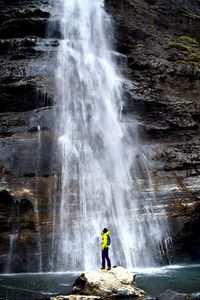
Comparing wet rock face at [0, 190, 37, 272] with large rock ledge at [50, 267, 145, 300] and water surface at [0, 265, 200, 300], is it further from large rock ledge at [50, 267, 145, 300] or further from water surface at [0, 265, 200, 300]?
large rock ledge at [50, 267, 145, 300]

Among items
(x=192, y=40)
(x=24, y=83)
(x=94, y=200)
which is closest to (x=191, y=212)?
(x=94, y=200)

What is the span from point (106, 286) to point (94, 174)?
35.2 ft

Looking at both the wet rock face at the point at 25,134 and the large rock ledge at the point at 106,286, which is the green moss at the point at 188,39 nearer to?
the wet rock face at the point at 25,134

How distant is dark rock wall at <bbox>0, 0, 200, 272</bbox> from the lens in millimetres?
21969

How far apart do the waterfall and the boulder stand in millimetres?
6058

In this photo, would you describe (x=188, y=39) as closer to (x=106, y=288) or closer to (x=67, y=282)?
(x=67, y=282)

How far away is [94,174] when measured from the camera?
24344 millimetres

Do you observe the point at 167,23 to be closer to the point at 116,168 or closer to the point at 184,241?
the point at 116,168

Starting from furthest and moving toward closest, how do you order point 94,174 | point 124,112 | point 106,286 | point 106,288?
point 124,112
point 94,174
point 106,286
point 106,288

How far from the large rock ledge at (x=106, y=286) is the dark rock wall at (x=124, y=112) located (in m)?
6.61

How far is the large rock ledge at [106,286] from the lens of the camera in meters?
13.7

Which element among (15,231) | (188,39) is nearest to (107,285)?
(15,231)

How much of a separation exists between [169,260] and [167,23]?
25.7 meters

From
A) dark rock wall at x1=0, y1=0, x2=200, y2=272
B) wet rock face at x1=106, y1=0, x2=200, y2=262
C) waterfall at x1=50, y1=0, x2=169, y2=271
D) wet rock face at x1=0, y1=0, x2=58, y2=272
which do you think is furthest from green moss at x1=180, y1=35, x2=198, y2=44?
wet rock face at x1=0, y1=0, x2=58, y2=272
